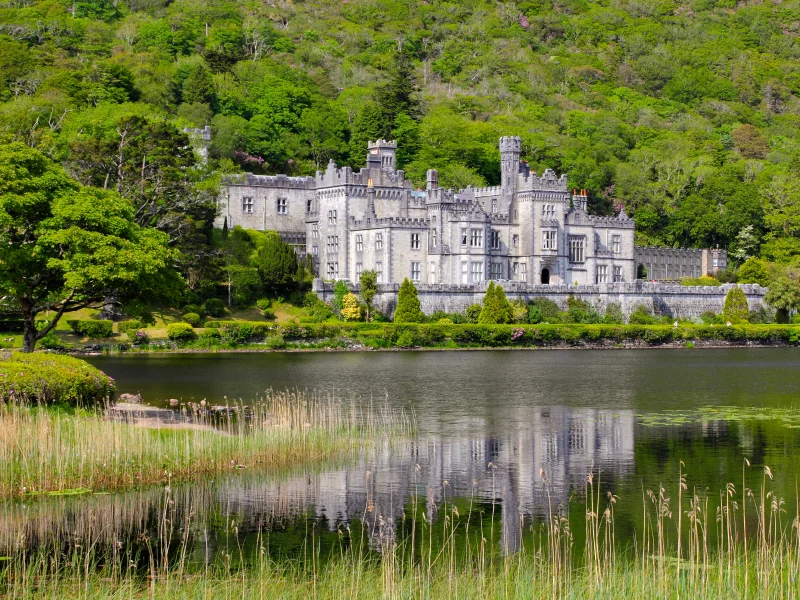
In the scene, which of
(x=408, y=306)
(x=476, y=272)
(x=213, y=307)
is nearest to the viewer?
(x=213, y=307)

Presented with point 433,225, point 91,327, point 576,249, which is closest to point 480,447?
point 91,327

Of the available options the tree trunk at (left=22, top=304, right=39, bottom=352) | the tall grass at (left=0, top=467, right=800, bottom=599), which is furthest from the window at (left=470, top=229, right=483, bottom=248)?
the tall grass at (left=0, top=467, right=800, bottom=599)

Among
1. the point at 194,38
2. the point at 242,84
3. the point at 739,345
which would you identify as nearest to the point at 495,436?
the point at 739,345

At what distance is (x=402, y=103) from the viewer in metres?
118

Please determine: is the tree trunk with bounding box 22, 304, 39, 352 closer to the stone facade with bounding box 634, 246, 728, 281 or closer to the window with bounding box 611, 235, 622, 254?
the window with bounding box 611, 235, 622, 254

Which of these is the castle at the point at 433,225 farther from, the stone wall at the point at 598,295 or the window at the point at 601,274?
the stone wall at the point at 598,295

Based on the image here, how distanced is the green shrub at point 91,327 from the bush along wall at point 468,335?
4.20m

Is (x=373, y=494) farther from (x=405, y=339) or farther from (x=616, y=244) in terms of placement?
(x=616, y=244)

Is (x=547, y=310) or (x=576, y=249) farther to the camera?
(x=576, y=249)

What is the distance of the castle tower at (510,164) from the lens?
93125 mm

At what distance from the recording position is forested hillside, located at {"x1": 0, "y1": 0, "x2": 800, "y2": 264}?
89125mm

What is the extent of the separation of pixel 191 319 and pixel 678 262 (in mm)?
51958

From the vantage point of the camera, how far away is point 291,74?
130375 mm

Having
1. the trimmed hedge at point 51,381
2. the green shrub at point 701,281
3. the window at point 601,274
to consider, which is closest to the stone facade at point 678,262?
the green shrub at point 701,281
